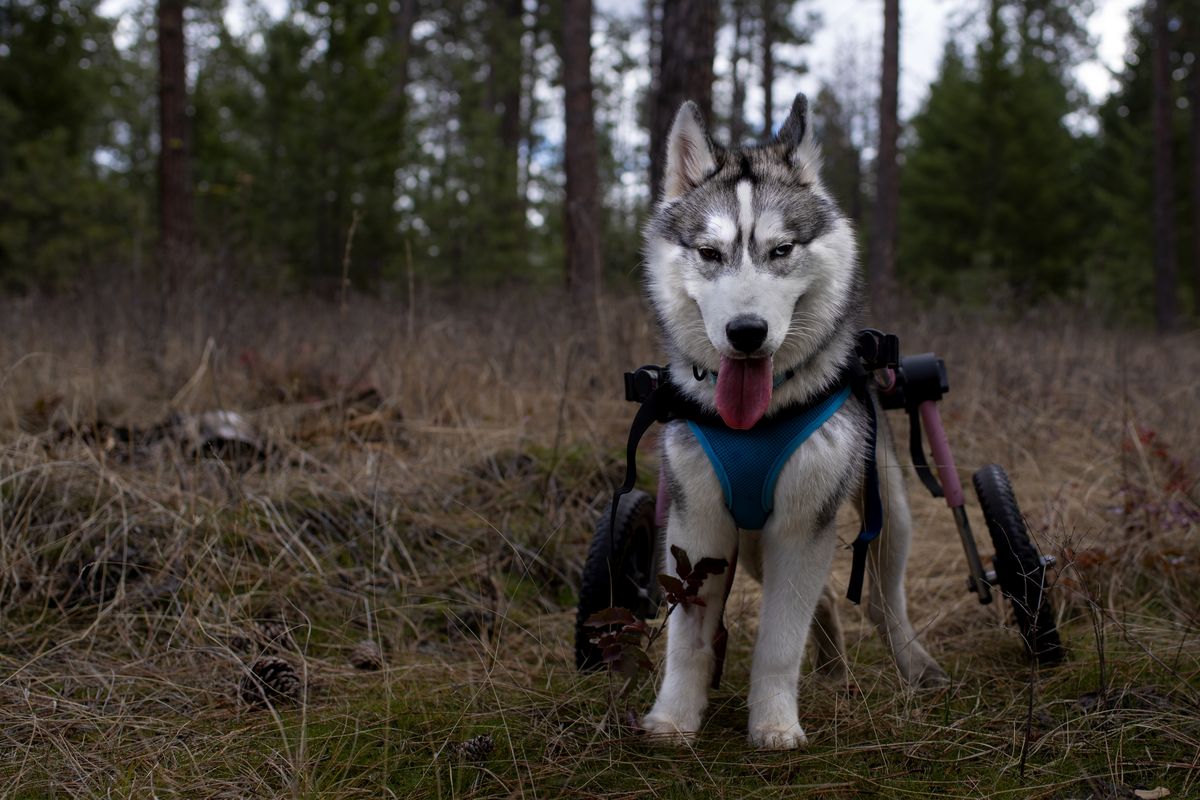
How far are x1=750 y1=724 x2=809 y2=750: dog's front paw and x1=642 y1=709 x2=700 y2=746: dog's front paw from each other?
160mm

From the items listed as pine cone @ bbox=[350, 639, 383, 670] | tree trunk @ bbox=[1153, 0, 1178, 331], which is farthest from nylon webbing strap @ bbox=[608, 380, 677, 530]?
tree trunk @ bbox=[1153, 0, 1178, 331]

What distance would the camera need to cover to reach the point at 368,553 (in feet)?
11.9

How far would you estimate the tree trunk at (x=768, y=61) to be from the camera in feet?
79.2

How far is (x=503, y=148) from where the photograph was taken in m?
15.5

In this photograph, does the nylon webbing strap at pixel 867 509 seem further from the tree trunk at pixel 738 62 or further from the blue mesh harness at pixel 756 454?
the tree trunk at pixel 738 62

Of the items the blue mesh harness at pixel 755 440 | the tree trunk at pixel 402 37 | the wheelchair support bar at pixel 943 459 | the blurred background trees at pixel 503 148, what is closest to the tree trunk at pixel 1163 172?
the blurred background trees at pixel 503 148

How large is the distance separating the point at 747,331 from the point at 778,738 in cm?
102

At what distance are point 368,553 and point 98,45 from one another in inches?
768

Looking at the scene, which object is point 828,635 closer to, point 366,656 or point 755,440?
point 755,440

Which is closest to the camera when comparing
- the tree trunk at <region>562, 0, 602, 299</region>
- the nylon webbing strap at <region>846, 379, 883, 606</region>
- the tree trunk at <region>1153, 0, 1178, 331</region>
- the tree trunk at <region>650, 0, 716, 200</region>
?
the nylon webbing strap at <region>846, 379, 883, 606</region>

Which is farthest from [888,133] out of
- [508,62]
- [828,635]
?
[828,635]

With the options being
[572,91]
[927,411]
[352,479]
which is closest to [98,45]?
[572,91]

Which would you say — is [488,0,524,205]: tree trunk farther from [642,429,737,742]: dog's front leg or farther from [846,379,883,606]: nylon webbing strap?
[642,429,737,742]: dog's front leg

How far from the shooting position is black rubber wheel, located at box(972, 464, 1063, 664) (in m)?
2.78
